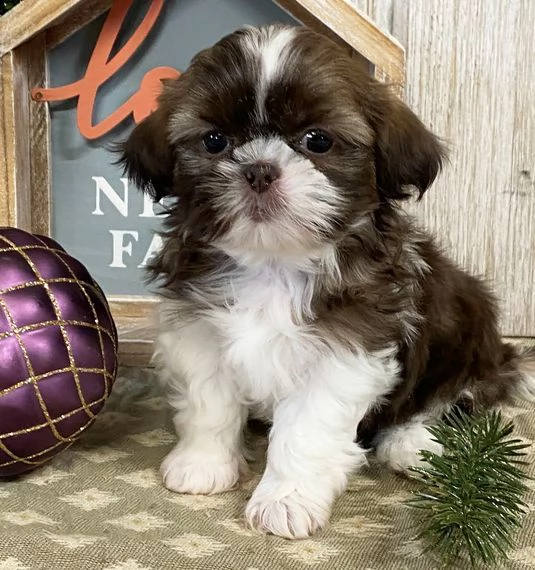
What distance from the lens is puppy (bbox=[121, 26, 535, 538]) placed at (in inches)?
57.9

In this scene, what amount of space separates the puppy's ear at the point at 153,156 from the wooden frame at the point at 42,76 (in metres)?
0.61

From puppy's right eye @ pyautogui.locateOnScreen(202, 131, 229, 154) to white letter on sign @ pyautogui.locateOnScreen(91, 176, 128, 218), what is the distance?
0.89 meters

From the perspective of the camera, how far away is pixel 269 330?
1647 mm

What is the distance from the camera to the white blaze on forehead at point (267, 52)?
144 centimetres

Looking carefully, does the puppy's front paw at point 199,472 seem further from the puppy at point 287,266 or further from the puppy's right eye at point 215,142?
the puppy's right eye at point 215,142

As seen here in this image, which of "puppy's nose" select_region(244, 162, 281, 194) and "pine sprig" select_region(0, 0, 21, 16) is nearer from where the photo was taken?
"puppy's nose" select_region(244, 162, 281, 194)

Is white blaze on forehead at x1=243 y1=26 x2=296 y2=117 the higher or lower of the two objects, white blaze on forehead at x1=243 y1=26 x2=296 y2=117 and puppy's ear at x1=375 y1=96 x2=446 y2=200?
the higher

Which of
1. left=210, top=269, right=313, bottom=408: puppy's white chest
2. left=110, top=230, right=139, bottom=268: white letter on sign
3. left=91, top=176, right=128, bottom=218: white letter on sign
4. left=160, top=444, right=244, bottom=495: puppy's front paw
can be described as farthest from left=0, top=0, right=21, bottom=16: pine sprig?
left=160, top=444, right=244, bottom=495: puppy's front paw

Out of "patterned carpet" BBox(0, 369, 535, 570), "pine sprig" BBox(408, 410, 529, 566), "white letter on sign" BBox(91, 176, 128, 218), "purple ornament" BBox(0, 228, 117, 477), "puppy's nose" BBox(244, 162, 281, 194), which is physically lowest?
"patterned carpet" BBox(0, 369, 535, 570)

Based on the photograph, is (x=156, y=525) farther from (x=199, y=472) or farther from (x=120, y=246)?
(x=120, y=246)

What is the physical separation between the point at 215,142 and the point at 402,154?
0.38 meters

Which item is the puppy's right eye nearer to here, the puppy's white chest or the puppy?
the puppy

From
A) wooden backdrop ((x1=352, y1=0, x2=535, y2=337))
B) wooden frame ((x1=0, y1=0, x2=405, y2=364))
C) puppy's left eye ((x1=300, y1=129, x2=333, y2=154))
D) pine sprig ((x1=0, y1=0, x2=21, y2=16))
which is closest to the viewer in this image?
puppy's left eye ((x1=300, y1=129, x2=333, y2=154))

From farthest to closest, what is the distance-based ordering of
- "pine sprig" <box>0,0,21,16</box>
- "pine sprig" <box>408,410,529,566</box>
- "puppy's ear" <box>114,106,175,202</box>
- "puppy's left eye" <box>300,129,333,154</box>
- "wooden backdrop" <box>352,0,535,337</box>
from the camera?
"wooden backdrop" <box>352,0,535,337</box> → "pine sprig" <box>0,0,21,16</box> → "puppy's ear" <box>114,106,175,202</box> → "puppy's left eye" <box>300,129,333,154</box> → "pine sprig" <box>408,410,529,566</box>
